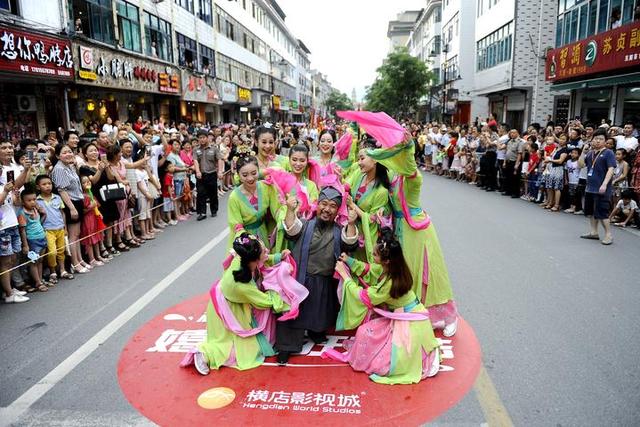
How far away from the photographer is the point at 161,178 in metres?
9.82

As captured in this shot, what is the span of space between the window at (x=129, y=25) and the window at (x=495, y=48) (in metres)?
17.4

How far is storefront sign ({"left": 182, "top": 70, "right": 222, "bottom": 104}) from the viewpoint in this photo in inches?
945

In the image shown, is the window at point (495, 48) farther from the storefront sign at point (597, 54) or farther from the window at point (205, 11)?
the window at point (205, 11)

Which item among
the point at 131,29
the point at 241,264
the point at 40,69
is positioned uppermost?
the point at 131,29

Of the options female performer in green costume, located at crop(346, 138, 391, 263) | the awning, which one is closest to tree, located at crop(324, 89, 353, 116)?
the awning

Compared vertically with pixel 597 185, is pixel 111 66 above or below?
above

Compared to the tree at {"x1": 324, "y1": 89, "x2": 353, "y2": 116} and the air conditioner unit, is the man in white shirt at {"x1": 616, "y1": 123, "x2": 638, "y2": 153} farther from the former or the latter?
the tree at {"x1": 324, "y1": 89, "x2": 353, "y2": 116}

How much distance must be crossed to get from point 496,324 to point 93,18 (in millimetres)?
16512

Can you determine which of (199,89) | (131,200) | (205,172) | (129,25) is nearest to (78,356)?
(131,200)

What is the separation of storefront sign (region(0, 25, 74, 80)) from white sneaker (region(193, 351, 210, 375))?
10310 mm

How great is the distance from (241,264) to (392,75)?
38720mm

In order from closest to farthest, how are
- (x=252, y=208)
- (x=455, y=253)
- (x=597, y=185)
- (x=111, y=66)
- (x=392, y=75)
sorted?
(x=252, y=208)
(x=455, y=253)
(x=597, y=185)
(x=111, y=66)
(x=392, y=75)

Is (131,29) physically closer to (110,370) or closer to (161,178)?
(161,178)

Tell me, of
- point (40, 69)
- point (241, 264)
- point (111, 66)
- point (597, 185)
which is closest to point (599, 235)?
point (597, 185)
